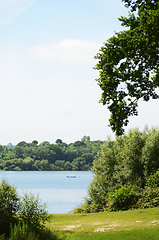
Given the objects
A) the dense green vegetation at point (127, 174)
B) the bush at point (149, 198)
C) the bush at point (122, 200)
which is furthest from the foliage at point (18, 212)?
the bush at point (149, 198)

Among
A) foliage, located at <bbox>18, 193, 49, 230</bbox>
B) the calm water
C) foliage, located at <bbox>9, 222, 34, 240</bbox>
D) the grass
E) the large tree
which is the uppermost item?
the large tree

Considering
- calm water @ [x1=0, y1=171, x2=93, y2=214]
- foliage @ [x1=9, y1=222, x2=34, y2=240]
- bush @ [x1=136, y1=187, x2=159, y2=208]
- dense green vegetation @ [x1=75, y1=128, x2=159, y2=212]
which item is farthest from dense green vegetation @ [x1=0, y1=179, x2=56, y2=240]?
bush @ [x1=136, y1=187, x2=159, y2=208]

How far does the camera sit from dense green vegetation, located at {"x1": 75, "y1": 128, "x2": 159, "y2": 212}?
26250mm

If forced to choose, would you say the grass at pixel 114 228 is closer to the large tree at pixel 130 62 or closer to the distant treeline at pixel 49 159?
the large tree at pixel 130 62

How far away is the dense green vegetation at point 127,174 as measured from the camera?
26.2m

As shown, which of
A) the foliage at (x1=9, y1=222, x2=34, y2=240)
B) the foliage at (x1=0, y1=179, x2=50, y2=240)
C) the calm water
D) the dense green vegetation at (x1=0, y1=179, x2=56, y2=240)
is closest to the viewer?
the foliage at (x1=9, y1=222, x2=34, y2=240)

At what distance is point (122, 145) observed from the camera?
33.1 m

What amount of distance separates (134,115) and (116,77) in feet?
10.2

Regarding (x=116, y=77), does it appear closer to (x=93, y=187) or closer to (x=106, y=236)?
(x=106, y=236)

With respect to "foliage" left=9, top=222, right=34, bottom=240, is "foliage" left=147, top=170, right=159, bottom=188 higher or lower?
higher

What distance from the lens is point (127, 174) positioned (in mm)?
29969

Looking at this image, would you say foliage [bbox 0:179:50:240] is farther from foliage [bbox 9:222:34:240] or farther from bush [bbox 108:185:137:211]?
bush [bbox 108:185:137:211]

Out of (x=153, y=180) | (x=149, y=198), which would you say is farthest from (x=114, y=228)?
(x=153, y=180)

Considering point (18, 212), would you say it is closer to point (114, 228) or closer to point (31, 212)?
point (31, 212)
